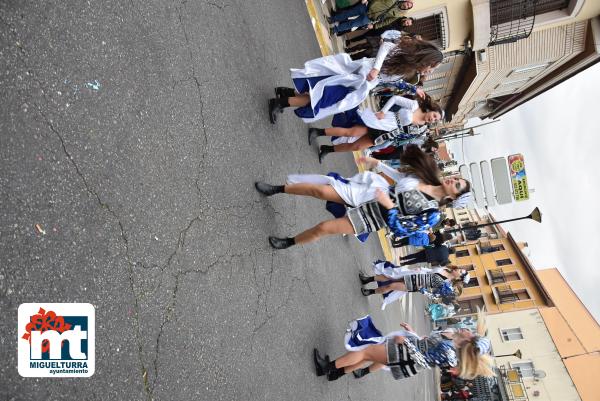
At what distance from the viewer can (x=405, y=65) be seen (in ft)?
17.6

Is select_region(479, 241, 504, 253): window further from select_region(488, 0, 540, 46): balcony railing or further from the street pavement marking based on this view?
the street pavement marking

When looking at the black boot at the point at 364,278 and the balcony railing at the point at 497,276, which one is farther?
the balcony railing at the point at 497,276

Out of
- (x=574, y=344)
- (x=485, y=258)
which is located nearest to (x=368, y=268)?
(x=574, y=344)

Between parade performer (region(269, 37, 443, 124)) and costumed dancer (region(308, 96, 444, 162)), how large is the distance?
0.46m

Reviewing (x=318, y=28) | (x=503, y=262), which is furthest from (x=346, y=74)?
(x=503, y=262)

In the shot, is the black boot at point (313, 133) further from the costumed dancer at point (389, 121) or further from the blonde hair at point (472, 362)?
the blonde hair at point (472, 362)

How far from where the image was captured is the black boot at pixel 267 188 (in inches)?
197

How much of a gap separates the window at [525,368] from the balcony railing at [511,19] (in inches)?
1029

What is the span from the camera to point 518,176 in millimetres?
18312

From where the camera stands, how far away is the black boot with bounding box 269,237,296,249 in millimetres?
5059

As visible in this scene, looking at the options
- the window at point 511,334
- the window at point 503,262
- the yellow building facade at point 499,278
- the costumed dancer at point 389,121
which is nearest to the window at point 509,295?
the yellow building facade at point 499,278

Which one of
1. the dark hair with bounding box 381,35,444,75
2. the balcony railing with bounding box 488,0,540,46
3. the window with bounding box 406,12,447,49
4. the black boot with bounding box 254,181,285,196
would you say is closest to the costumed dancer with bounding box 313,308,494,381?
the black boot with bounding box 254,181,285,196

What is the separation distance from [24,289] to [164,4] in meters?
2.93

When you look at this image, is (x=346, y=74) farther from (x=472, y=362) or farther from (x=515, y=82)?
(x=515, y=82)
